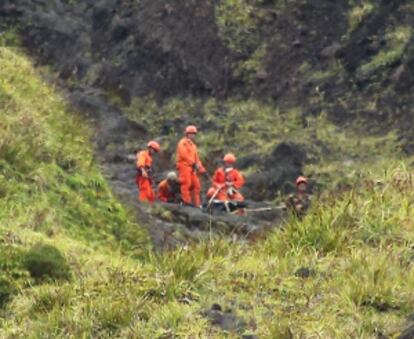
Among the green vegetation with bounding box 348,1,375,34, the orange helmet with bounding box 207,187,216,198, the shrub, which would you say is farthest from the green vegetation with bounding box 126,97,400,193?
the shrub

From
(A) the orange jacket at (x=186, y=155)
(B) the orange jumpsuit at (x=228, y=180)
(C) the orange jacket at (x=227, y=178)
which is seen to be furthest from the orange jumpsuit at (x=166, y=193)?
(C) the orange jacket at (x=227, y=178)

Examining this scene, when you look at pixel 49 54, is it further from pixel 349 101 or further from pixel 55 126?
pixel 55 126

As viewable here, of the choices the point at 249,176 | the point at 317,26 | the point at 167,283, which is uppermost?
the point at 167,283

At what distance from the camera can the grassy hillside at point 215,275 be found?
711cm

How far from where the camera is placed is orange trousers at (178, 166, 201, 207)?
18844mm

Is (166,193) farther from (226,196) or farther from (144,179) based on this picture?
(226,196)

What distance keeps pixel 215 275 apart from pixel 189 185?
11000 millimetres

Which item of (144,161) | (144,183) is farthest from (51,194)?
(144,161)

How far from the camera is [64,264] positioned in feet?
27.6

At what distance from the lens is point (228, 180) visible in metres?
19.7

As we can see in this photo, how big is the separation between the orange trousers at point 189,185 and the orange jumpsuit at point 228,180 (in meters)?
0.45

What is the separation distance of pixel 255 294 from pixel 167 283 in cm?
66

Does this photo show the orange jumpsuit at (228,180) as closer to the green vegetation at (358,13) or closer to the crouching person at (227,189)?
the crouching person at (227,189)

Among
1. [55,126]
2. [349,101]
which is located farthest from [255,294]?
[349,101]
